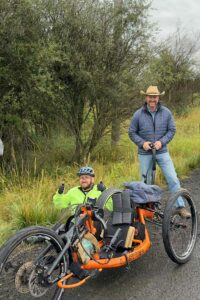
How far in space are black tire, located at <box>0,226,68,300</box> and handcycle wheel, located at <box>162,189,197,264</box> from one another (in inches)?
48.2

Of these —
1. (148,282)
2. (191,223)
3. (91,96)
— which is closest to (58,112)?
(91,96)

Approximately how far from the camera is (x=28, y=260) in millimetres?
3447

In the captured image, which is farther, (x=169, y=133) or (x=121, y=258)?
(x=169, y=133)

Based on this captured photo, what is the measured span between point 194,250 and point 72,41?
20.4 feet

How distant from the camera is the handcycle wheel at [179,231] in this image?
440 cm

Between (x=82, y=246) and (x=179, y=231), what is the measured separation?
1.51 metres

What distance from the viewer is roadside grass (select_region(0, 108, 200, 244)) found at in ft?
18.4

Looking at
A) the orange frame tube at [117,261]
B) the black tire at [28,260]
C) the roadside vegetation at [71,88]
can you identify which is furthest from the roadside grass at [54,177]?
the black tire at [28,260]

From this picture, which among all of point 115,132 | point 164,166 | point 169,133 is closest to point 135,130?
point 169,133

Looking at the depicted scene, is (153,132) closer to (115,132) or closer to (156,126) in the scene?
(156,126)

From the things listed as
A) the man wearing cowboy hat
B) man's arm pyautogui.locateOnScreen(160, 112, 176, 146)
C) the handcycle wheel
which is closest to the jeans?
the man wearing cowboy hat

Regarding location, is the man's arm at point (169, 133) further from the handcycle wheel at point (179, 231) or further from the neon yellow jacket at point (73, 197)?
the neon yellow jacket at point (73, 197)

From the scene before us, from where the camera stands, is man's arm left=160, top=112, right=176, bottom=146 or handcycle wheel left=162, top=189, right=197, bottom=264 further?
man's arm left=160, top=112, right=176, bottom=146

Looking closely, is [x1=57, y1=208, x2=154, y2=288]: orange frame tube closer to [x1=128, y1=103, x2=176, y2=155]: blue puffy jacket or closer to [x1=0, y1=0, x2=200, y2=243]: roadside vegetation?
[x1=128, y1=103, x2=176, y2=155]: blue puffy jacket
